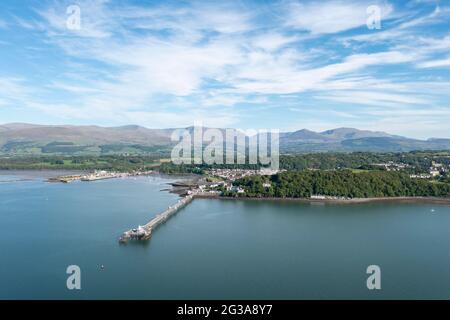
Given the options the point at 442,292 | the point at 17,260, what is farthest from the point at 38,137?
the point at 442,292

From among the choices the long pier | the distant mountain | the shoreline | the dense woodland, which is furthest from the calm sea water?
the distant mountain

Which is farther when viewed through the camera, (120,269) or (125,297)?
(120,269)

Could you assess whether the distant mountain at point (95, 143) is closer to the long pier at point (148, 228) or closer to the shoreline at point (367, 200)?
the shoreline at point (367, 200)

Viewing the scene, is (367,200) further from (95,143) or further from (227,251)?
(95,143)
